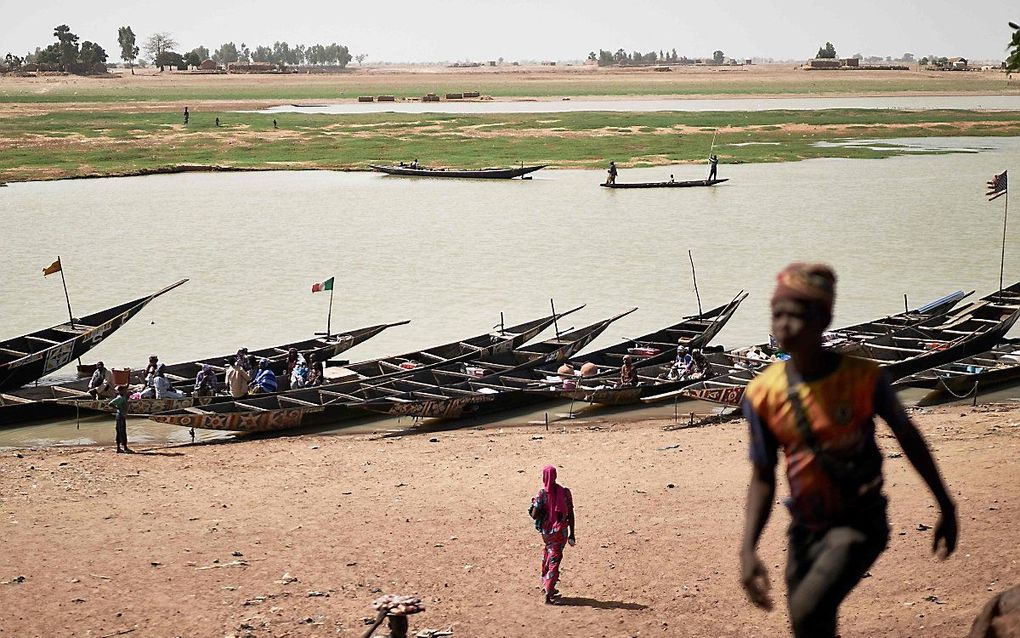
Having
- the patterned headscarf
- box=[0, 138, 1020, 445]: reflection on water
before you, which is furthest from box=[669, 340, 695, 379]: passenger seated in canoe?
the patterned headscarf

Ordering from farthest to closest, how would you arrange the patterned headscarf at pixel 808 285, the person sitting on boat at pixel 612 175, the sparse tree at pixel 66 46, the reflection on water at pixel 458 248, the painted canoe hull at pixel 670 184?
1. the sparse tree at pixel 66 46
2. the person sitting on boat at pixel 612 175
3. the painted canoe hull at pixel 670 184
4. the reflection on water at pixel 458 248
5. the patterned headscarf at pixel 808 285

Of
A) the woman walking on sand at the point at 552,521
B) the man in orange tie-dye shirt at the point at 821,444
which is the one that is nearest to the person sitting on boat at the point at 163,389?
the woman walking on sand at the point at 552,521

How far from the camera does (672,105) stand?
106 metres

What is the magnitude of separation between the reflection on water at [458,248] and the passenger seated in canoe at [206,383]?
72 cm

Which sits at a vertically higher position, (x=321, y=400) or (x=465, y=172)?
(x=465, y=172)

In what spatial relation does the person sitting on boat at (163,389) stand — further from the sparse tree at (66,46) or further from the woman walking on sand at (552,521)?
the sparse tree at (66,46)

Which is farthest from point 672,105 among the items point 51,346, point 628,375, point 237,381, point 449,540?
point 449,540

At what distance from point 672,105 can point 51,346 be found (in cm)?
8989

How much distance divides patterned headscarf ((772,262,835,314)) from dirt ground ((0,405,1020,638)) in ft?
15.6

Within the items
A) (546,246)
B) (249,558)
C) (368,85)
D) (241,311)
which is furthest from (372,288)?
(368,85)

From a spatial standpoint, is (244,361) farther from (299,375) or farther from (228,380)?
(299,375)

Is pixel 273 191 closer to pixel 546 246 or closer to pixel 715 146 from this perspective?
pixel 546 246

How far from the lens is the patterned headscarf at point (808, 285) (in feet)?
12.8

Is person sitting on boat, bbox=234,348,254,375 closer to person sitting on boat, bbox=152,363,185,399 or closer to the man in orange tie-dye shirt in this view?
person sitting on boat, bbox=152,363,185,399
